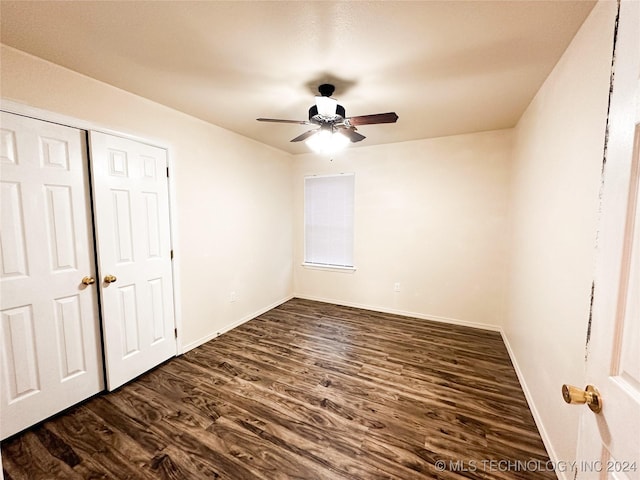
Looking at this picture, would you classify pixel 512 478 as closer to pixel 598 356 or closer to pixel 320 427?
pixel 320 427

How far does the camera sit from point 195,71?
1.93 m

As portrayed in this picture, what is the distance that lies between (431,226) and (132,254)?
3500 mm

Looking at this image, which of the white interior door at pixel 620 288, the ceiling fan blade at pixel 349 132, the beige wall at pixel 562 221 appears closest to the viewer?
the white interior door at pixel 620 288

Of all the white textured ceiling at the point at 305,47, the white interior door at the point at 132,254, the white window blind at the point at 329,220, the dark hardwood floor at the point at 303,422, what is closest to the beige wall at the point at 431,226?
the white window blind at the point at 329,220

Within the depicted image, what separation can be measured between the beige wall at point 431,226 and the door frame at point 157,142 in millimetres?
2318

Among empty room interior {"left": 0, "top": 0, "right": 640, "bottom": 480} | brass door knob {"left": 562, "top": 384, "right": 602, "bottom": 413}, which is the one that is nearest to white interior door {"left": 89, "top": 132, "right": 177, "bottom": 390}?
empty room interior {"left": 0, "top": 0, "right": 640, "bottom": 480}

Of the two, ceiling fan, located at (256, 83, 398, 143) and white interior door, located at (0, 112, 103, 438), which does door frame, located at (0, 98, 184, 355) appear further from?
ceiling fan, located at (256, 83, 398, 143)

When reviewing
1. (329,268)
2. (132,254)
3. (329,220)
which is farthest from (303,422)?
(329,220)

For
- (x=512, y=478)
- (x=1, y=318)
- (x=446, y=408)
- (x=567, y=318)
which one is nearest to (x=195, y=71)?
(x=1, y=318)

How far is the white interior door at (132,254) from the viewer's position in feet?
6.97

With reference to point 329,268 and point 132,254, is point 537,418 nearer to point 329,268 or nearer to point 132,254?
point 329,268

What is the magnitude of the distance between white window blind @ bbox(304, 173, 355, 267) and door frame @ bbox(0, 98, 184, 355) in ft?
7.41

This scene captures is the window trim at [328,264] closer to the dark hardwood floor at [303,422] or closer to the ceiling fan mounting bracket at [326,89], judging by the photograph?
the dark hardwood floor at [303,422]

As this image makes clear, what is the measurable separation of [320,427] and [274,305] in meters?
2.56
